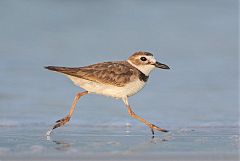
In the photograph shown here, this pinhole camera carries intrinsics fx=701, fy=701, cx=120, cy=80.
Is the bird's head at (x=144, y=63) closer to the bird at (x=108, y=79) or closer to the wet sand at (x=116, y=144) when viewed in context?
the bird at (x=108, y=79)

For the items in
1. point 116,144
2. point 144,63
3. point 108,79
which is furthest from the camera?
point 144,63

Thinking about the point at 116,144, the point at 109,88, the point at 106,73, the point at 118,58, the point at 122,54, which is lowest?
the point at 116,144

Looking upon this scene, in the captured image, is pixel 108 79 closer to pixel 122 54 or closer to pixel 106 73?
pixel 106 73

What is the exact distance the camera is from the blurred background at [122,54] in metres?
13.5

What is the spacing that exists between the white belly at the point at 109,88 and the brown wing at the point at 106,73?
0.28 ft

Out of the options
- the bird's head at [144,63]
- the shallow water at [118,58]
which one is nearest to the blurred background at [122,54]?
the shallow water at [118,58]

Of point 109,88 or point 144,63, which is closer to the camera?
point 109,88

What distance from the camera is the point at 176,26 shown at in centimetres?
2092

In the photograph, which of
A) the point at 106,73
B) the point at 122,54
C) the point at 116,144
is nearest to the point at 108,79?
the point at 106,73

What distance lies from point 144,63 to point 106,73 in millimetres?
902

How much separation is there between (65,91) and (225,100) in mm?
3391

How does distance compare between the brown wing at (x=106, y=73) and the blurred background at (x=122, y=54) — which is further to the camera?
the blurred background at (x=122, y=54)

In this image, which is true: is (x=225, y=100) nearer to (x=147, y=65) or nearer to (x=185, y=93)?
(x=185, y=93)

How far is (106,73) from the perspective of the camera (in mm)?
11695
